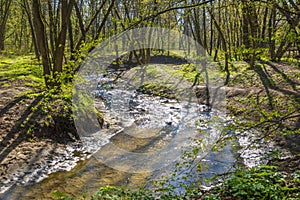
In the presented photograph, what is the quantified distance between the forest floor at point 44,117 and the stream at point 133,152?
1.93 ft

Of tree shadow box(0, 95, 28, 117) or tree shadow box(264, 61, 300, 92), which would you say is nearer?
tree shadow box(0, 95, 28, 117)

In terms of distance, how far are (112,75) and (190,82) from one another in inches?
289

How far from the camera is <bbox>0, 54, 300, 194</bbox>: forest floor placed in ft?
20.8

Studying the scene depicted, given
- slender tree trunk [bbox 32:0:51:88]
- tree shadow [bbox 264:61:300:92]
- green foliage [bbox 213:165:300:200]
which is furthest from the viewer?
tree shadow [bbox 264:61:300:92]

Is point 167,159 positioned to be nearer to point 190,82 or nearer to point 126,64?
point 190,82

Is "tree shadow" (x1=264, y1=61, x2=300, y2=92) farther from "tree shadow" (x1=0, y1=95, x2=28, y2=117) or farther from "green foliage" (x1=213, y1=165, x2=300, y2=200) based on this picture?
"tree shadow" (x1=0, y1=95, x2=28, y2=117)

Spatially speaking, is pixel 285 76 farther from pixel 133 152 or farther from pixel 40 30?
pixel 40 30

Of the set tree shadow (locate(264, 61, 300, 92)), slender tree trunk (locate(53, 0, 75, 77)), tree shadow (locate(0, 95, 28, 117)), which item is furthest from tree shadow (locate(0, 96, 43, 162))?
tree shadow (locate(264, 61, 300, 92))

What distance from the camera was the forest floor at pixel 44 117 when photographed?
635 centimetres

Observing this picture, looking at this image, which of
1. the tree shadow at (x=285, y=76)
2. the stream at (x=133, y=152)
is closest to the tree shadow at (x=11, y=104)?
the stream at (x=133, y=152)

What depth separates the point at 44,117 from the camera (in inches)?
322

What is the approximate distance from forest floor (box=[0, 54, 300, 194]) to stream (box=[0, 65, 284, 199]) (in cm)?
59

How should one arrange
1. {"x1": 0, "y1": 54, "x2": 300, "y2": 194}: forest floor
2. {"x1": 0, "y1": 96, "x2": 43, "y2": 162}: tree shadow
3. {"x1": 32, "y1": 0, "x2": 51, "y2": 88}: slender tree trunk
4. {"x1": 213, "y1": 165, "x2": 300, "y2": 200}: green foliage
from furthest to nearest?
{"x1": 32, "y1": 0, "x2": 51, "y2": 88}: slender tree trunk → {"x1": 0, "y1": 96, "x2": 43, "y2": 162}: tree shadow → {"x1": 0, "y1": 54, "x2": 300, "y2": 194}: forest floor → {"x1": 213, "y1": 165, "x2": 300, "y2": 200}: green foliage

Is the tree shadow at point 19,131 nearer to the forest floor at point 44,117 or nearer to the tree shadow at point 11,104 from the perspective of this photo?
the forest floor at point 44,117
